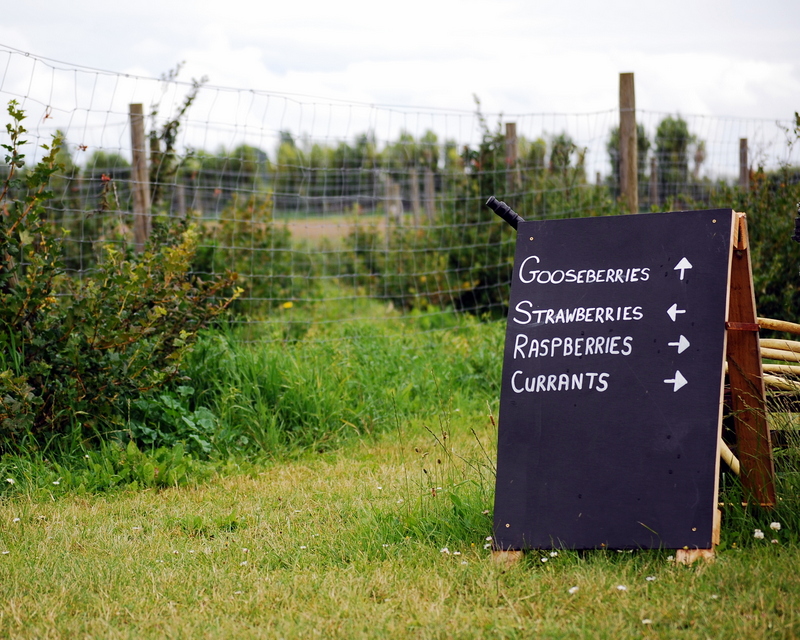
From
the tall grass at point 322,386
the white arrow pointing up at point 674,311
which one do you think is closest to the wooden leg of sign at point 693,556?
the white arrow pointing up at point 674,311

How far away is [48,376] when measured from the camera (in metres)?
3.94

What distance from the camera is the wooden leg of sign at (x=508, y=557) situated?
2701 mm

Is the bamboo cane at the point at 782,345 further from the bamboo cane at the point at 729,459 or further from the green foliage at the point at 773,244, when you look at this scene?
the green foliage at the point at 773,244

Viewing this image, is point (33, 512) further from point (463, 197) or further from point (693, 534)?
point (463, 197)

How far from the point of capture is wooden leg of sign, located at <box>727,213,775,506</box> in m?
2.79

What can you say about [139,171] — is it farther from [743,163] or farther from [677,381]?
[743,163]

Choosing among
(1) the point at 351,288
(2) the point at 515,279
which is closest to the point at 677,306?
(2) the point at 515,279

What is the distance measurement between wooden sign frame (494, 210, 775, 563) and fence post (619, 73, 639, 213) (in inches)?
144

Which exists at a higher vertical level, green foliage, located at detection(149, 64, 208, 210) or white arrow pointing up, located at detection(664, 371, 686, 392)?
green foliage, located at detection(149, 64, 208, 210)

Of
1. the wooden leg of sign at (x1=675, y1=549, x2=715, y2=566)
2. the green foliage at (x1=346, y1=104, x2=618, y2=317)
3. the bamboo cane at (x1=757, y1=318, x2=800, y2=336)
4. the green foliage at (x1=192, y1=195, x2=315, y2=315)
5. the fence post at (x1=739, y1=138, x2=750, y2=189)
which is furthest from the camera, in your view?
the fence post at (x1=739, y1=138, x2=750, y2=189)

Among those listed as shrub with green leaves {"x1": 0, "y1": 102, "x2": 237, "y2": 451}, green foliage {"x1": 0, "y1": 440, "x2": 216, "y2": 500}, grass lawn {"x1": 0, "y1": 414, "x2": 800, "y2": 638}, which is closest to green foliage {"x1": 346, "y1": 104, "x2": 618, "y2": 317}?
shrub with green leaves {"x1": 0, "y1": 102, "x2": 237, "y2": 451}

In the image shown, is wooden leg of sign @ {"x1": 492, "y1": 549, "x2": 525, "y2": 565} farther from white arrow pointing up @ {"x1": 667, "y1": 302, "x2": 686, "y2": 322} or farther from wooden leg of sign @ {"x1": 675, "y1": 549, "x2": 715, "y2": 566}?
white arrow pointing up @ {"x1": 667, "y1": 302, "x2": 686, "y2": 322}

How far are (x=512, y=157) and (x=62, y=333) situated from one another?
4807 millimetres

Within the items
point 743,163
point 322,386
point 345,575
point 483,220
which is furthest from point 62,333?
point 743,163
